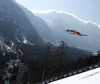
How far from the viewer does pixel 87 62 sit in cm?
6669

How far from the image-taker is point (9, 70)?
7.85 meters

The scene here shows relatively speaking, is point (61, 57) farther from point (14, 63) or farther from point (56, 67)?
point (14, 63)

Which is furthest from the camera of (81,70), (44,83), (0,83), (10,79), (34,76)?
(0,83)

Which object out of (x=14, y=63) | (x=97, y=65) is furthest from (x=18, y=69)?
(x=97, y=65)

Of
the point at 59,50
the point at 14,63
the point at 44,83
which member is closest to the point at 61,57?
the point at 59,50

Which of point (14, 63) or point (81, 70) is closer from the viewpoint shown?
point (14, 63)

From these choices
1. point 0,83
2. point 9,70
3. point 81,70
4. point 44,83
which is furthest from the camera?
point 0,83

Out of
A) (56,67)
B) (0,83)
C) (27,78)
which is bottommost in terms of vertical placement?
(0,83)

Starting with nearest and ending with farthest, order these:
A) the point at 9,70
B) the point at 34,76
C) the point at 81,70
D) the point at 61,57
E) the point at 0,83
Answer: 1. the point at 9,70
2. the point at 81,70
3. the point at 61,57
4. the point at 34,76
5. the point at 0,83

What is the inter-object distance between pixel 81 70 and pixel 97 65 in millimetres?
2958

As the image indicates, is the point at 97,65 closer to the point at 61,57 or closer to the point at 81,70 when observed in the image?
the point at 81,70

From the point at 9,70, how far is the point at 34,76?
50.7 meters

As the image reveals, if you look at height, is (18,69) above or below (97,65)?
above

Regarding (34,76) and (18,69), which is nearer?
(18,69)
